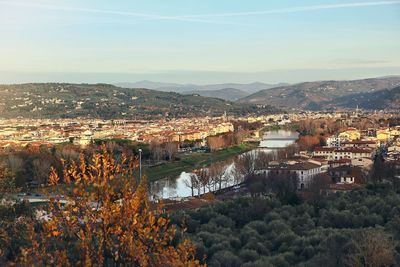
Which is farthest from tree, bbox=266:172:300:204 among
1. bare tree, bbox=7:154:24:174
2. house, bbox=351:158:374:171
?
bare tree, bbox=7:154:24:174

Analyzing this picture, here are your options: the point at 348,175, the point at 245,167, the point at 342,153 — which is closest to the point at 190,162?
the point at 245,167

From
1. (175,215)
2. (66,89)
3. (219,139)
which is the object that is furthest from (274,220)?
(66,89)

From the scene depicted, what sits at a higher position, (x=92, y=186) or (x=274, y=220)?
(x=92, y=186)

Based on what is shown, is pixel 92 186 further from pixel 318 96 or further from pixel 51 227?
pixel 318 96

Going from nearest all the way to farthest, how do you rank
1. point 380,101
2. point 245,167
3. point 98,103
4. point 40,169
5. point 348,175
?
point 348,175, point 40,169, point 245,167, point 98,103, point 380,101

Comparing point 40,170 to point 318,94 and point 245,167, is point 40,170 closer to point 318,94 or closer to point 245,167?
point 245,167

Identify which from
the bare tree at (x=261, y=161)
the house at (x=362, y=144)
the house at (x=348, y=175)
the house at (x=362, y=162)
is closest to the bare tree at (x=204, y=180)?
the bare tree at (x=261, y=161)

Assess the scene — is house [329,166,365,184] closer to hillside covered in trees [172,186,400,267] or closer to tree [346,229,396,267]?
hillside covered in trees [172,186,400,267]
